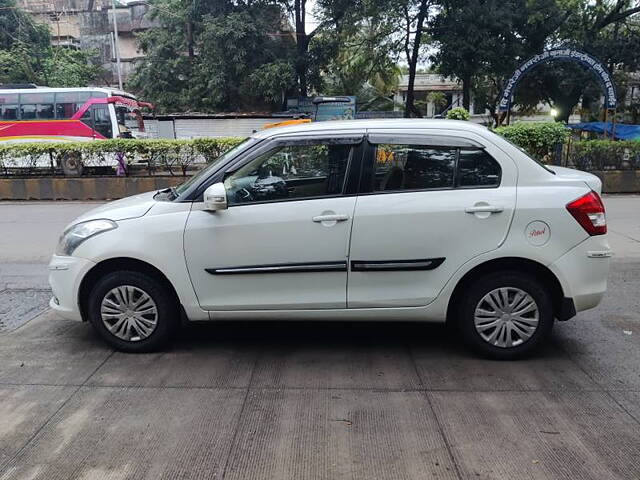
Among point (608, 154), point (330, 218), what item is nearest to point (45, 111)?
point (608, 154)

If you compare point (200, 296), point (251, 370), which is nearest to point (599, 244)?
point (251, 370)

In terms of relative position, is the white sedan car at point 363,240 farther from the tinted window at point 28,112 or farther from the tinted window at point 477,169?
the tinted window at point 28,112

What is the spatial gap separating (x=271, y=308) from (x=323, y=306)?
38 centimetres

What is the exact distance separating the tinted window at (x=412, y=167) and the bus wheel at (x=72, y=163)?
11.8 m

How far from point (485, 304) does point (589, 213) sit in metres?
0.96

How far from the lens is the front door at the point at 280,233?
3793 millimetres

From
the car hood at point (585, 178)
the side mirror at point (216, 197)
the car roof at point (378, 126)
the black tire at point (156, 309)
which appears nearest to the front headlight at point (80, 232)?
the black tire at point (156, 309)

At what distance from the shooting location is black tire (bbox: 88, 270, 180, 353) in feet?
13.0

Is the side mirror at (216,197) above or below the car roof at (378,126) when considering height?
below

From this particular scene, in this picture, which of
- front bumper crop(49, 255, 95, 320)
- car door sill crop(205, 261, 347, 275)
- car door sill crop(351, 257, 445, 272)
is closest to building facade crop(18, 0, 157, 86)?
front bumper crop(49, 255, 95, 320)

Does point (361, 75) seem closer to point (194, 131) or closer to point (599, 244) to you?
point (194, 131)

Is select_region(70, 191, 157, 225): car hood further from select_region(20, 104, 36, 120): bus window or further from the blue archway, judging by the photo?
select_region(20, 104, 36, 120): bus window

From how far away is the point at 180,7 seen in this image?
27.2 meters

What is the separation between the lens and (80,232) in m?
4.02
